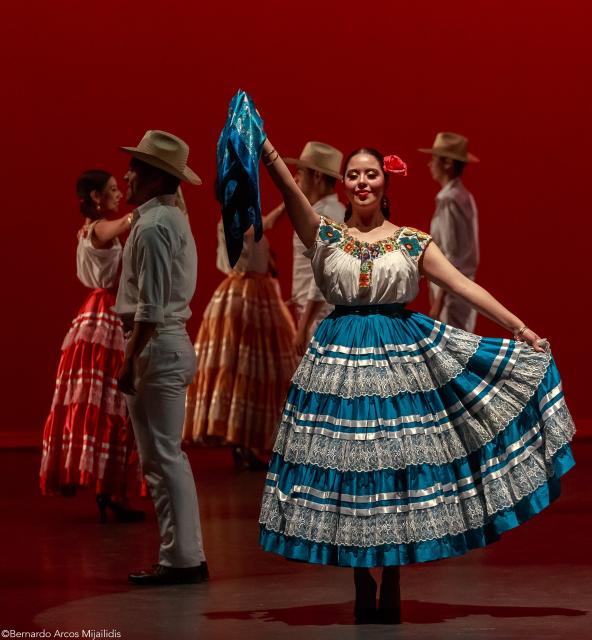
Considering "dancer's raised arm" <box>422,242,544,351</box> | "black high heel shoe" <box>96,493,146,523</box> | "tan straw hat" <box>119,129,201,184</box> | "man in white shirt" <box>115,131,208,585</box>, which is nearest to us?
"dancer's raised arm" <box>422,242,544,351</box>

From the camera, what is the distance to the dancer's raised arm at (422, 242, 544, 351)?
421 centimetres

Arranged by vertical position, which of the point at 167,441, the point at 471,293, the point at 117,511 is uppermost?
the point at 471,293

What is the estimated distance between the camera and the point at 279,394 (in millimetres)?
7387

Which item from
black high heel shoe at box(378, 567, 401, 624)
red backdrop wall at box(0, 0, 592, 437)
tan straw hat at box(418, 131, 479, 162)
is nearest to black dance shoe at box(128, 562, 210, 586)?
black high heel shoe at box(378, 567, 401, 624)

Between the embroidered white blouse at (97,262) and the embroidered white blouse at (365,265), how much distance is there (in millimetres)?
1881

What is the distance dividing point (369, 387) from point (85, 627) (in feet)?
3.18

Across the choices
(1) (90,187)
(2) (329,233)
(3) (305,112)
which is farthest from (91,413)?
(3) (305,112)

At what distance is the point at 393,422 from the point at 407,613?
57cm

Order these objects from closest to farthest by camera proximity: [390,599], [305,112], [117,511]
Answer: [390,599], [117,511], [305,112]

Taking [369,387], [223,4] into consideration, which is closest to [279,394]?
[223,4]

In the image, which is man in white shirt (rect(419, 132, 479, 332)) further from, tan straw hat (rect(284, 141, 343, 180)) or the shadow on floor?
the shadow on floor

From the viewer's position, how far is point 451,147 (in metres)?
7.74

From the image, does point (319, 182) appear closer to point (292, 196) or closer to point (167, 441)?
point (167, 441)

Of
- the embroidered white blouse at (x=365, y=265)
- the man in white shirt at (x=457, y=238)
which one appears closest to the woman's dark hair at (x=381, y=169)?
the embroidered white blouse at (x=365, y=265)
